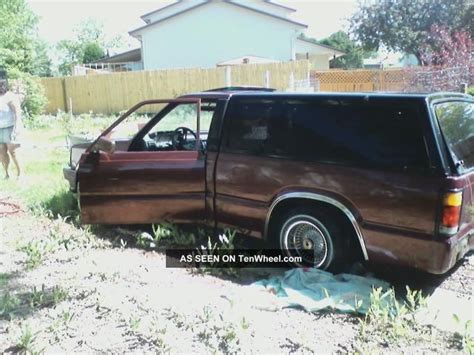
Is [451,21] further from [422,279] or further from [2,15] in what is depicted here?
[422,279]

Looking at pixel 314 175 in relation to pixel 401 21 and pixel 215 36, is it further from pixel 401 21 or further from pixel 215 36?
pixel 401 21

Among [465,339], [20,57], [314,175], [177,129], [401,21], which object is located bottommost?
[465,339]

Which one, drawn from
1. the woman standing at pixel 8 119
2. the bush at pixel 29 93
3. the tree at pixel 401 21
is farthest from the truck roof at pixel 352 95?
the tree at pixel 401 21

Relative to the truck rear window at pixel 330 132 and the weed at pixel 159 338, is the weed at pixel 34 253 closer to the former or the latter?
the weed at pixel 159 338

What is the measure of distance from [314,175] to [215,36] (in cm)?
2628

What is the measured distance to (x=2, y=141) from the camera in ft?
26.9

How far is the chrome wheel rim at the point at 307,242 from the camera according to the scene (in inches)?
166

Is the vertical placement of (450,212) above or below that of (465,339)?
above

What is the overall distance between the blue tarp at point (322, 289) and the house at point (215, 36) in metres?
25.0

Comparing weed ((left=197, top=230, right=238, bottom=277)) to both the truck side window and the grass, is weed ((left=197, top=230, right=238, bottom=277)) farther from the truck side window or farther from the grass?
the grass

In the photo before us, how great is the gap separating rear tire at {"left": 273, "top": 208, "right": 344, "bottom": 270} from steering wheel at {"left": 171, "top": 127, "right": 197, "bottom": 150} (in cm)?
177

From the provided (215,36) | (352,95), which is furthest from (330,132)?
(215,36)

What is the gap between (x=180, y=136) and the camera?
570cm

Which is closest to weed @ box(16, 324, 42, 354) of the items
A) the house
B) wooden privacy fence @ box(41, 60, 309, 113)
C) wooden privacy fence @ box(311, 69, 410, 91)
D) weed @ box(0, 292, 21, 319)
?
weed @ box(0, 292, 21, 319)
